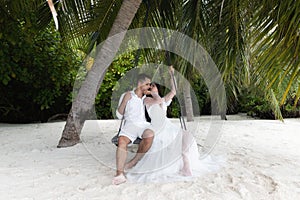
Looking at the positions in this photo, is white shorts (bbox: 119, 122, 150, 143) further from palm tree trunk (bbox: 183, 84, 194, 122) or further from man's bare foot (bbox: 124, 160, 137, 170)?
palm tree trunk (bbox: 183, 84, 194, 122)

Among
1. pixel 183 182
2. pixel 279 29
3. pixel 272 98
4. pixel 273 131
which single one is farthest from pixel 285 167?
pixel 272 98

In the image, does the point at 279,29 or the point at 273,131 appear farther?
the point at 273,131

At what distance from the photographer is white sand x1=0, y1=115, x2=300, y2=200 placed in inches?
76.1

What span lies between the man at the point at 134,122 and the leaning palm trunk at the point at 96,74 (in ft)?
2.41

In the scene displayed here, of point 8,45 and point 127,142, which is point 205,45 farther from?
point 8,45

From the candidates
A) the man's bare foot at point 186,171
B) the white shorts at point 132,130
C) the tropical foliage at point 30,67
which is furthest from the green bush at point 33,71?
the man's bare foot at point 186,171

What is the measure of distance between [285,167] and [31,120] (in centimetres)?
539

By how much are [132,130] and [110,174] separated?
15.3 inches

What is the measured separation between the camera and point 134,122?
2.37 m

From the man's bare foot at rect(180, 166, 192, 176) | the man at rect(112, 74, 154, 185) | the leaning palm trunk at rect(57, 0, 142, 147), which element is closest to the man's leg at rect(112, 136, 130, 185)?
the man at rect(112, 74, 154, 185)

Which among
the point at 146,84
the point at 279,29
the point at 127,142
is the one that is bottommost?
the point at 127,142

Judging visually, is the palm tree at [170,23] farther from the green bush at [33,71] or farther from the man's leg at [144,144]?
the man's leg at [144,144]

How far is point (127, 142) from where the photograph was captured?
7.55 ft

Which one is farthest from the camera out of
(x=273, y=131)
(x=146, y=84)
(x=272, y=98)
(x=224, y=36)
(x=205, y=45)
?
(x=272, y=98)
